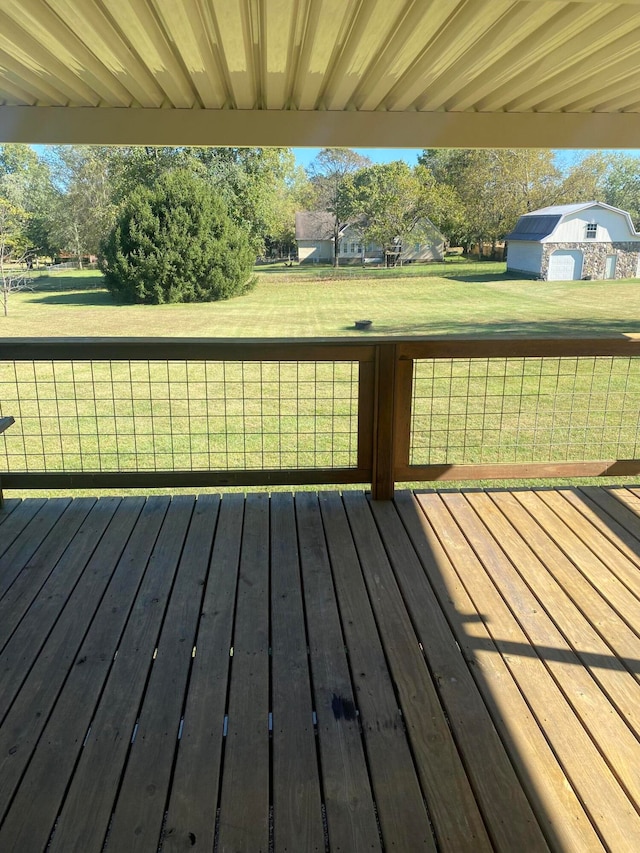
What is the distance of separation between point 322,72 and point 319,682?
8.53 feet

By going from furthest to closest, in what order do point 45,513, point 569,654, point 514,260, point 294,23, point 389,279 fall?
point 389,279 → point 514,260 → point 45,513 → point 294,23 → point 569,654

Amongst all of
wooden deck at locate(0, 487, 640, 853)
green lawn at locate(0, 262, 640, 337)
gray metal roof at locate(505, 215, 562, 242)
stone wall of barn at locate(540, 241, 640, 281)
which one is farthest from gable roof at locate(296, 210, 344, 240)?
wooden deck at locate(0, 487, 640, 853)

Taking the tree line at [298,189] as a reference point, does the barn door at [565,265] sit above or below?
below

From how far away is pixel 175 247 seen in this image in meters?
14.6

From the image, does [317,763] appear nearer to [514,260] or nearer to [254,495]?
[254,495]

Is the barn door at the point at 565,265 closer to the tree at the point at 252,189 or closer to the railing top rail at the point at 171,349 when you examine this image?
the tree at the point at 252,189

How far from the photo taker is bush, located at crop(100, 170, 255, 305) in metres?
14.5

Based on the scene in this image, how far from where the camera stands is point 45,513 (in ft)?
9.73

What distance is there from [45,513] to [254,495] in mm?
1022

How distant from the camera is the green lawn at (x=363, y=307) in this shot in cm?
1345

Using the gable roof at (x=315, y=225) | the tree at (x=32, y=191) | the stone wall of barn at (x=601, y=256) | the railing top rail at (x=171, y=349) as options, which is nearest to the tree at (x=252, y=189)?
the gable roof at (x=315, y=225)

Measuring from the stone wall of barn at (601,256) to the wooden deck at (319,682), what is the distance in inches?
516

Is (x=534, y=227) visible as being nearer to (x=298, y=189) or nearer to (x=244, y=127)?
(x=298, y=189)

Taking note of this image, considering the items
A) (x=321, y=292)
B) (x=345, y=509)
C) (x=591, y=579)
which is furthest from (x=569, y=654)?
(x=321, y=292)
